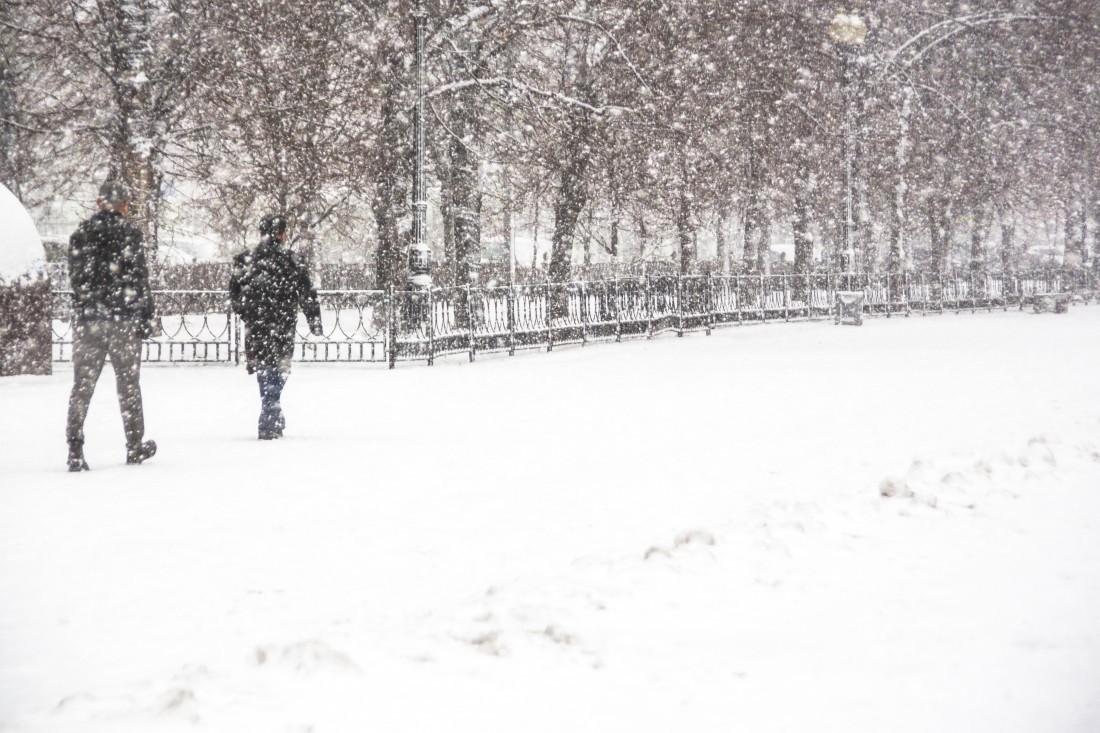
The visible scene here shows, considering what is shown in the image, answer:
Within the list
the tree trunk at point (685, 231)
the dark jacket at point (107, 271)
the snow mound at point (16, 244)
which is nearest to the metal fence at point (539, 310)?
the tree trunk at point (685, 231)

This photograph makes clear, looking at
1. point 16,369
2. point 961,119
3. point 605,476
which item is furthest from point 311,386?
point 961,119

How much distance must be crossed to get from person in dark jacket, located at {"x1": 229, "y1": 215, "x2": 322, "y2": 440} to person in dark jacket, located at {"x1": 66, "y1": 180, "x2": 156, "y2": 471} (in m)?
1.41

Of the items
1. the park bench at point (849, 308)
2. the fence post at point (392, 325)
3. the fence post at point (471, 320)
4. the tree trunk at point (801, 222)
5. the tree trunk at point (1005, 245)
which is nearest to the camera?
the fence post at point (392, 325)

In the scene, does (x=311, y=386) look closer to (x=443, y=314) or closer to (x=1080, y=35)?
(x=443, y=314)

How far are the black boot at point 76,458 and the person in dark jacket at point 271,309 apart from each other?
1762mm

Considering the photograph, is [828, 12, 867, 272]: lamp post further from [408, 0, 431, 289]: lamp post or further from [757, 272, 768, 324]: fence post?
[408, 0, 431, 289]: lamp post

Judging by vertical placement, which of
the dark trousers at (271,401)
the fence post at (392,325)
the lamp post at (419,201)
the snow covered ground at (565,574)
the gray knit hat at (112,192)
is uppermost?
the lamp post at (419,201)

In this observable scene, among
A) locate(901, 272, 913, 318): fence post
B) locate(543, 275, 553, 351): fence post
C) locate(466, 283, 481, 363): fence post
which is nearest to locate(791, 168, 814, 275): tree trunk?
A: locate(901, 272, 913, 318): fence post

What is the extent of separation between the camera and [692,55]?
1003 inches

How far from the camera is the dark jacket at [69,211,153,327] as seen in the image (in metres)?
7.19

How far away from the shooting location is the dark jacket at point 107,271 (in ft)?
23.6

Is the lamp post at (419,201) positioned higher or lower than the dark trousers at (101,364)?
higher

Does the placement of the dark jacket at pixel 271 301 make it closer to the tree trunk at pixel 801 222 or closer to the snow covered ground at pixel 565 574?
the snow covered ground at pixel 565 574

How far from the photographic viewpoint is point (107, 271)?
23.7ft
